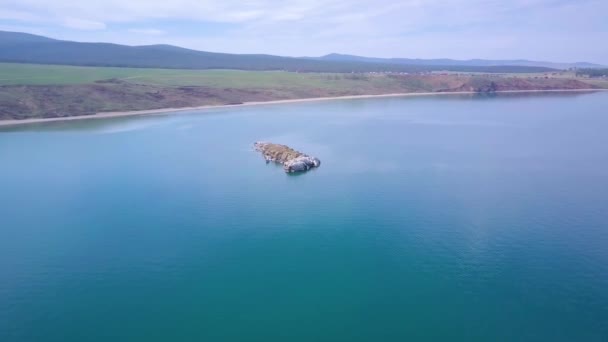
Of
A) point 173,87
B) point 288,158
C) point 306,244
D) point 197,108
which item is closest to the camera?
point 306,244

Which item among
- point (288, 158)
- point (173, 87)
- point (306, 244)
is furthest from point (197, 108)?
point (306, 244)

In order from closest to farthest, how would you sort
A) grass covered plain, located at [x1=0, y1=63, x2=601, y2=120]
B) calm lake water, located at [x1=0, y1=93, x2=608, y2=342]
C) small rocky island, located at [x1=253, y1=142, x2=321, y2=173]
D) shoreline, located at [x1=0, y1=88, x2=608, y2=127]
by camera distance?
calm lake water, located at [x1=0, y1=93, x2=608, y2=342] → small rocky island, located at [x1=253, y1=142, x2=321, y2=173] → shoreline, located at [x1=0, y1=88, x2=608, y2=127] → grass covered plain, located at [x1=0, y1=63, x2=601, y2=120]

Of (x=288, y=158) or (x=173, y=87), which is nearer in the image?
(x=288, y=158)

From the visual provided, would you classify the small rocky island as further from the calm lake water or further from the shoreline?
the shoreline

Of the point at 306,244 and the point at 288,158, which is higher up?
the point at 288,158

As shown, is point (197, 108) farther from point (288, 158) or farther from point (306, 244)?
point (306, 244)

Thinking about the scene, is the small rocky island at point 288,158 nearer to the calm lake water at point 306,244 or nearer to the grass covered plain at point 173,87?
the calm lake water at point 306,244

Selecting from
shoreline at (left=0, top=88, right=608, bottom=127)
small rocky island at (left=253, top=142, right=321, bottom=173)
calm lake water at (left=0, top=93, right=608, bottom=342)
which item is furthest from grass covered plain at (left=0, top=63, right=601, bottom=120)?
small rocky island at (left=253, top=142, right=321, bottom=173)

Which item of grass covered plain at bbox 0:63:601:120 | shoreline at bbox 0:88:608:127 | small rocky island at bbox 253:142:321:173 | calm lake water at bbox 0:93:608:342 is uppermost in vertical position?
grass covered plain at bbox 0:63:601:120
